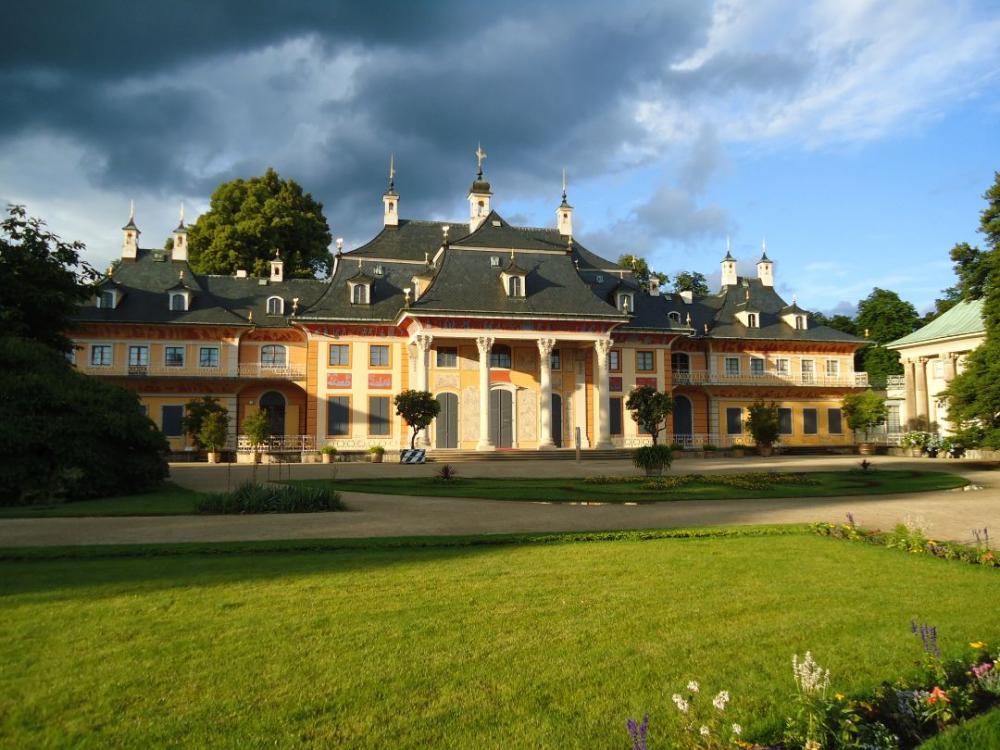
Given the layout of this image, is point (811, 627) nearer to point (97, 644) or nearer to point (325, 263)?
point (97, 644)

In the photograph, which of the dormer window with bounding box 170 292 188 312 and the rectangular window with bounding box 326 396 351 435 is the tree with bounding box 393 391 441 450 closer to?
the rectangular window with bounding box 326 396 351 435

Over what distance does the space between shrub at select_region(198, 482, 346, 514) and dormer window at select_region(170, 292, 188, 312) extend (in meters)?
29.3

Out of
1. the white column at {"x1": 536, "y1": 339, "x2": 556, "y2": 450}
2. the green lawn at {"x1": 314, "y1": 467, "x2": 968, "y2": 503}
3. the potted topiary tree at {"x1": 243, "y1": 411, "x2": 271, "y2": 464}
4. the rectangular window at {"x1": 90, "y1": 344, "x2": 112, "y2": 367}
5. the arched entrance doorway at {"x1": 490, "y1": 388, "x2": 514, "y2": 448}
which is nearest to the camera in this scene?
the green lawn at {"x1": 314, "y1": 467, "x2": 968, "y2": 503}

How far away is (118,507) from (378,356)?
83.9ft

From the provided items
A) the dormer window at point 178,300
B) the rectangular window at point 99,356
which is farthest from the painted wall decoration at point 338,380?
the rectangular window at point 99,356

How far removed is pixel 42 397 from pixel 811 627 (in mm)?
17904

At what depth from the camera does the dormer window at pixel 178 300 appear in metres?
41.5

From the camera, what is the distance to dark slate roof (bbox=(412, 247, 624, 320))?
124 feet

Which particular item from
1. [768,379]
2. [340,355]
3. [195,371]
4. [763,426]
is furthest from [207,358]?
[768,379]

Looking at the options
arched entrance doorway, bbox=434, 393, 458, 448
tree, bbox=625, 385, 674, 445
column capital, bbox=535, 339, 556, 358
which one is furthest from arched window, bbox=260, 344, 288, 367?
tree, bbox=625, 385, 674, 445

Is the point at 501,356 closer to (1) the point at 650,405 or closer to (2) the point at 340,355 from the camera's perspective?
(2) the point at 340,355

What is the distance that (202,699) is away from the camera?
447 centimetres

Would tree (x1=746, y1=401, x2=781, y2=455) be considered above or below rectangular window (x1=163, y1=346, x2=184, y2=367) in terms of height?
below

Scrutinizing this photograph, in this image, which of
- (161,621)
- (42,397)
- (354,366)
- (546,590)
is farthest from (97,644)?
(354,366)
